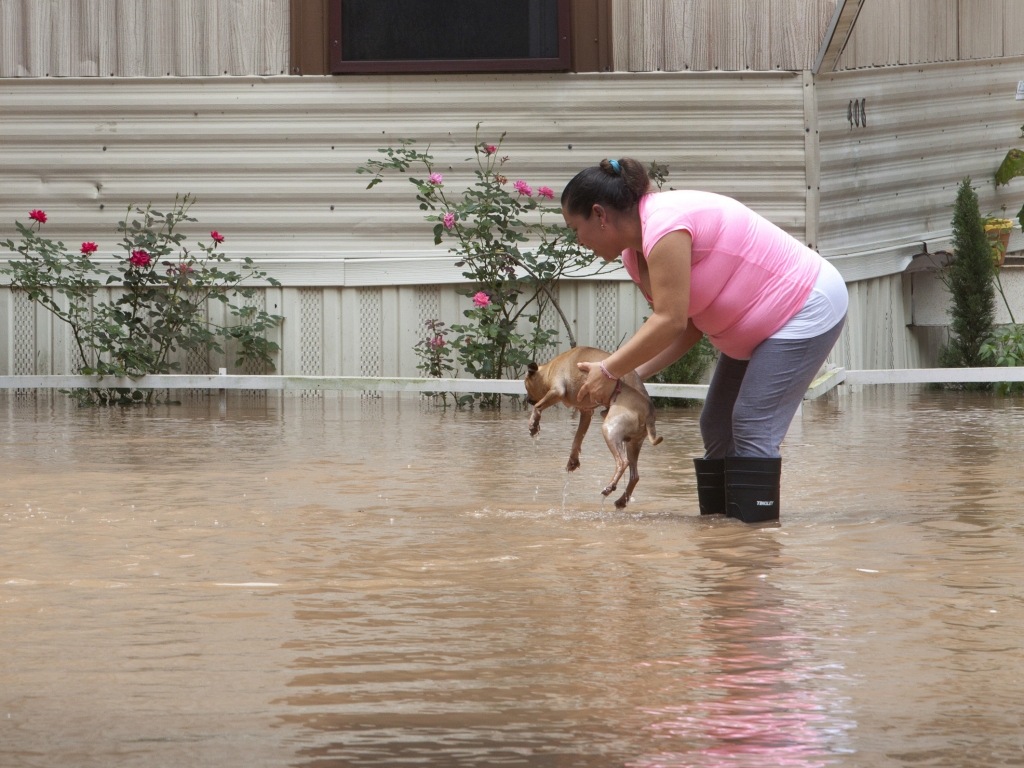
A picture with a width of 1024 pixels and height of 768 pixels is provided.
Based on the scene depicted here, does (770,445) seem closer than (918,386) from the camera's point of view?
Yes

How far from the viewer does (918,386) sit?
11891 mm

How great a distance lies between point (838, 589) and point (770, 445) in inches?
40.3

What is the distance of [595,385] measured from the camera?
5.00m

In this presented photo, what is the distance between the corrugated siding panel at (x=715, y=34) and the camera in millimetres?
10656

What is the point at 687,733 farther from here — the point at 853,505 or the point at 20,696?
the point at 853,505

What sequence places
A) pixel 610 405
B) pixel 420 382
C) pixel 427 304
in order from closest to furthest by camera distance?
pixel 610 405
pixel 420 382
pixel 427 304

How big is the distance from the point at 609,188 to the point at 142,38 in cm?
730

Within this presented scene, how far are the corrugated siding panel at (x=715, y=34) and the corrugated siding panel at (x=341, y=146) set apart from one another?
127 mm

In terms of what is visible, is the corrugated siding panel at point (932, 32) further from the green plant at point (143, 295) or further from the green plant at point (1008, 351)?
the green plant at point (143, 295)

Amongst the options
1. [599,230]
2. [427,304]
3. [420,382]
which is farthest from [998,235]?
[599,230]

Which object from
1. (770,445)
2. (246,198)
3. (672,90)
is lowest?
(770,445)

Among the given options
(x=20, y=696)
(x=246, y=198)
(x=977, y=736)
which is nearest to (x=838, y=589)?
(x=977, y=736)

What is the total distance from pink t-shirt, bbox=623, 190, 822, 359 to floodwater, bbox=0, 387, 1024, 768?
2.45 ft

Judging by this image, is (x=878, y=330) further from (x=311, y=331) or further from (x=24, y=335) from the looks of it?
(x=24, y=335)
